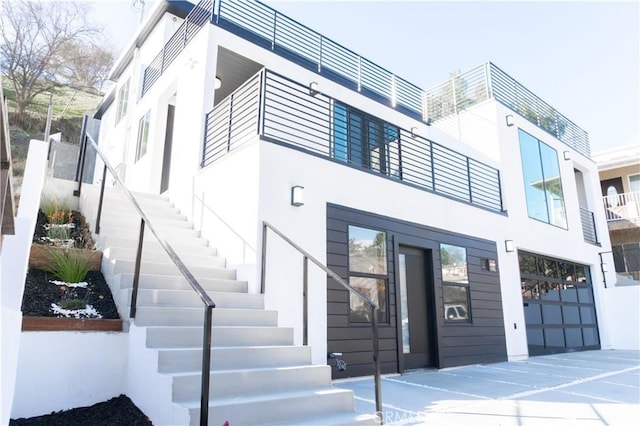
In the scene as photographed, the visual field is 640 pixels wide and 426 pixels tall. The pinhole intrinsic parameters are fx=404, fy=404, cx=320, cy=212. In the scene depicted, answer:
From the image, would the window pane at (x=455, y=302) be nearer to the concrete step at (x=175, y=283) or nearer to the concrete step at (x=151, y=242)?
the concrete step at (x=175, y=283)

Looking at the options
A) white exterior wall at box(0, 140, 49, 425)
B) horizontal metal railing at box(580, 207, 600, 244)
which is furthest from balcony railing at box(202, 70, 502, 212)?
horizontal metal railing at box(580, 207, 600, 244)

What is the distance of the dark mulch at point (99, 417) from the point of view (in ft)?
9.24

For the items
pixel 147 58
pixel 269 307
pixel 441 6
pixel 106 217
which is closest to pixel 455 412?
pixel 269 307

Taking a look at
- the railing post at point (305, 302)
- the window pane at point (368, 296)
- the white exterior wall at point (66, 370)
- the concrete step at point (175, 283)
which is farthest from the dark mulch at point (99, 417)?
the window pane at point (368, 296)

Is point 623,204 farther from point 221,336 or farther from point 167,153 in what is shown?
point 221,336

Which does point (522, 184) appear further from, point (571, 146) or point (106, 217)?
point (106, 217)

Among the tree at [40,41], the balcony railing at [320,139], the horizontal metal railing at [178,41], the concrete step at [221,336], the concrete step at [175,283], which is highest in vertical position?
the tree at [40,41]

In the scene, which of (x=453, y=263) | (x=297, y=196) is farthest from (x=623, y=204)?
(x=297, y=196)

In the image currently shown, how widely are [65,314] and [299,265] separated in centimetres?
250

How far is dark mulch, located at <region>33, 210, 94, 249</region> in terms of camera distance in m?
4.79

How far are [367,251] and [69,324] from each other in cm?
383

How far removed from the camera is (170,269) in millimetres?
4410

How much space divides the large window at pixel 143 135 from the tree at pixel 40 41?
30.7ft

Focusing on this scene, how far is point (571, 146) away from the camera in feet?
41.9
